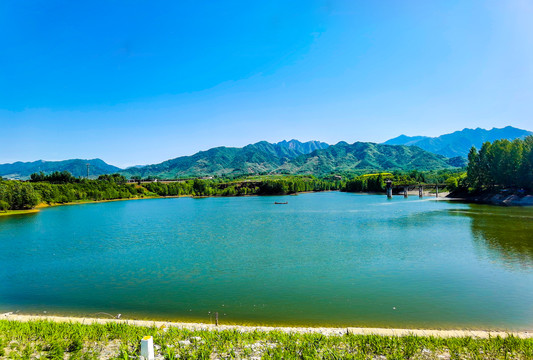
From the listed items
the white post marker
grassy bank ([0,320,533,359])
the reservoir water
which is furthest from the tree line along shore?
the white post marker

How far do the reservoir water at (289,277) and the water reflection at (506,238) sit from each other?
15cm

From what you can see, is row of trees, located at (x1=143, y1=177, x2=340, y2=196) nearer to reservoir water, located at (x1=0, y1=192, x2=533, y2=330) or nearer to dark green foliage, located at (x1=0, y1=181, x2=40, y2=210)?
dark green foliage, located at (x1=0, y1=181, x2=40, y2=210)

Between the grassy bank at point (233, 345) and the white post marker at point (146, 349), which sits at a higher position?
the white post marker at point (146, 349)

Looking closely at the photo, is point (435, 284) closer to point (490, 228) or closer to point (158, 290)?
point (158, 290)

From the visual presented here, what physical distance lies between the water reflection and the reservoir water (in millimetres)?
147

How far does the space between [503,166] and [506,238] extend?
58.0 meters

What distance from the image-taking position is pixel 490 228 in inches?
1818

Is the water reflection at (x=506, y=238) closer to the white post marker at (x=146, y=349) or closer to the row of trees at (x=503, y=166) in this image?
the row of trees at (x=503, y=166)

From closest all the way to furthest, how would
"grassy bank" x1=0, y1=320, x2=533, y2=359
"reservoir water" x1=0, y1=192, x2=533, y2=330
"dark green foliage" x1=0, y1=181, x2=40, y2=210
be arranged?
"grassy bank" x1=0, y1=320, x2=533, y2=359, "reservoir water" x1=0, y1=192, x2=533, y2=330, "dark green foliage" x1=0, y1=181, x2=40, y2=210

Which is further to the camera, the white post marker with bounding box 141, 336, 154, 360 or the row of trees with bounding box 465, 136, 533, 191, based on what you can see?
the row of trees with bounding box 465, 136, 533, 191

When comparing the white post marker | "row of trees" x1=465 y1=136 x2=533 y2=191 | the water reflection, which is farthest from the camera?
"row of trees" x1=465 y1=136 x2=533 y2=191

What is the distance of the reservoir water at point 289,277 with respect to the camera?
58.9ft

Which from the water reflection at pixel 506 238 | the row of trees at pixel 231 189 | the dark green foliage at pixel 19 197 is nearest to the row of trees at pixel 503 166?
the water reflection at pixel 506 238

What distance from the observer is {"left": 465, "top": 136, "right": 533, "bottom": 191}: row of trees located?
256 feet
